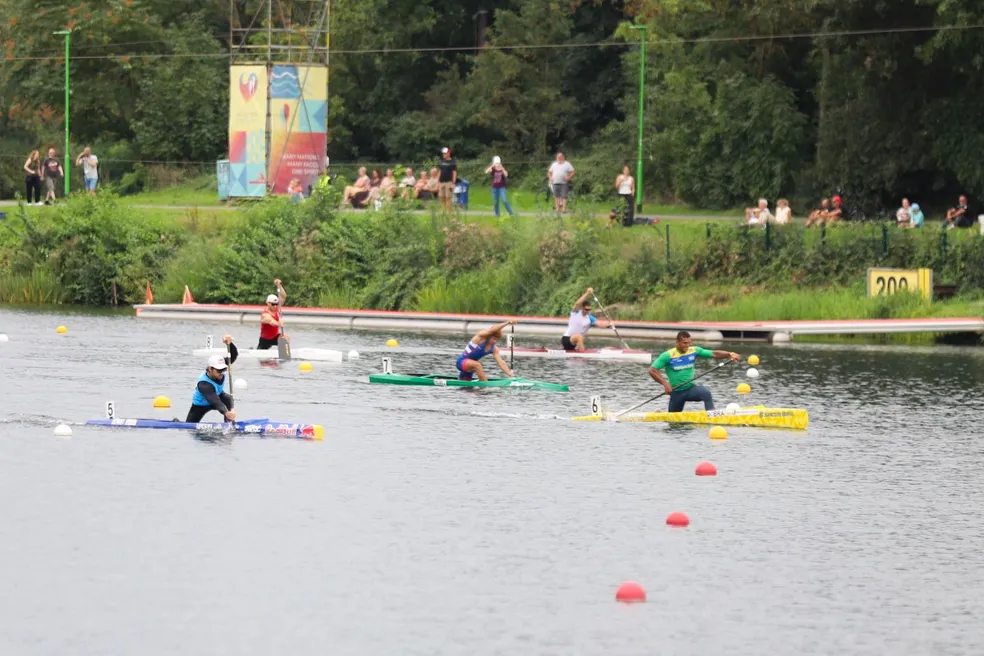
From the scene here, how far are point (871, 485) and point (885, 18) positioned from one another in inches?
1239

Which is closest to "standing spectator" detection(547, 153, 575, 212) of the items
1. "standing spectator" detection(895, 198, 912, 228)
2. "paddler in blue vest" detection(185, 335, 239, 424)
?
"standing spectator" detection(895, 198, 912, 228)

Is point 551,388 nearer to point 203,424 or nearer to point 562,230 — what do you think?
point 203,424

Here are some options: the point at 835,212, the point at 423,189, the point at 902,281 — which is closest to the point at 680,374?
the point at 902,281

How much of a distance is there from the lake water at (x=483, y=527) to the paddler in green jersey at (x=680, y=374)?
0.65m

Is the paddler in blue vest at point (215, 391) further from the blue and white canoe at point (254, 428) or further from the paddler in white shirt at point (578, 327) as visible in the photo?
the paddler in white shirt at point (578, 327)

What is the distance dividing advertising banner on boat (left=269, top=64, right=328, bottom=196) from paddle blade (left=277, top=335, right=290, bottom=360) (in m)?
21.7

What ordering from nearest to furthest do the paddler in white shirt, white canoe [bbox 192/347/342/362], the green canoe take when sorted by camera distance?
the green canoe
white canoe [bbox 192/347/342/362]
the paddler in white shirt

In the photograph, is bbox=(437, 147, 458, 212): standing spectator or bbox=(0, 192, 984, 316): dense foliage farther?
bbox=(437, 147, 458, 212): standing spectator

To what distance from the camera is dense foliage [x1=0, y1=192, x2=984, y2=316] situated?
2074 inches

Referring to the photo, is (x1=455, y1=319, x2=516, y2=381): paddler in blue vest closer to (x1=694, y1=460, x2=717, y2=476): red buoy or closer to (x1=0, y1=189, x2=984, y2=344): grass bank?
(x1=694, y1=460, x2=717, y2=476): red buoy

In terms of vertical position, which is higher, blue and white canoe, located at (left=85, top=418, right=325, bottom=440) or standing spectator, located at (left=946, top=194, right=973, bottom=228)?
standing spectator, located at (left=946, top=194, right=973, bottom=228)

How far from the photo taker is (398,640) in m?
18.8

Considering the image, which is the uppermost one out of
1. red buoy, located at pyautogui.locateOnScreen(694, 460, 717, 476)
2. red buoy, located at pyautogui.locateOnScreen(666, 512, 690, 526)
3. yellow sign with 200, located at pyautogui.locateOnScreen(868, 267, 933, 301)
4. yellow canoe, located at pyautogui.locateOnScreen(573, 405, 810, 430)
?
yellow sign with 200, located at pyautogui.locateOnScreen(868, 267, 933, 301)

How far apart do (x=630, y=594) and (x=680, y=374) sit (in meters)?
12.3
